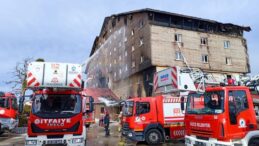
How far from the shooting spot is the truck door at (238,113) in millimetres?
8453

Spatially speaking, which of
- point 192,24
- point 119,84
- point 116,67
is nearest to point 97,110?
point 119,84

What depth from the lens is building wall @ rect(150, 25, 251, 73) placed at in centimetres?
3156

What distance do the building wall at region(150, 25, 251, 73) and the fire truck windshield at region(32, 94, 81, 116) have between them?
21740 mm

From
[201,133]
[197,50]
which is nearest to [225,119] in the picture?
[201,133]

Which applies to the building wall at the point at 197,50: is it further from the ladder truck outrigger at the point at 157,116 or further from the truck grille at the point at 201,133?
the truck grille at the point at 201,133

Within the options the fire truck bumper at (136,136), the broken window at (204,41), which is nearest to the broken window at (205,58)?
the broken window at (204,41)

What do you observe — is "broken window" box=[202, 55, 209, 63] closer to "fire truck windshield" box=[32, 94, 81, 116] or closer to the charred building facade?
the charred building facade

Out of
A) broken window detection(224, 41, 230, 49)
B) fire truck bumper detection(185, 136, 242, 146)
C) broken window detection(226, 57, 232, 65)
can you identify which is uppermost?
broken window detection(224, 41, 230, 49)

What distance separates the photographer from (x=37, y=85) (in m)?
9.10

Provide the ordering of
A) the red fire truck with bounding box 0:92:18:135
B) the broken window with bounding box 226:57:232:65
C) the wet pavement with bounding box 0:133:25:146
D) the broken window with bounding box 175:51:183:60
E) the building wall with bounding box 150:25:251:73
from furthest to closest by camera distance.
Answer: the broken window with bounding box 226:57:232:65, the broken window with bounding box 175:51:183:60, the building wall with bounding box 150:25:251:73, the red fire truck with bounding box 0:92:18:135, the wet pavement with bounding box 0:133:25:146

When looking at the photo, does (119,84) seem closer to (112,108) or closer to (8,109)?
(112,108)

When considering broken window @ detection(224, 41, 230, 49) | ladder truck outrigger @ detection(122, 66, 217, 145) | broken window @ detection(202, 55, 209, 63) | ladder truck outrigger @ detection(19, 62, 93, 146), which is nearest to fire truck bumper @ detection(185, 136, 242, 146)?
ladder truck outrigger @ detection(122, 66, 217, 145)

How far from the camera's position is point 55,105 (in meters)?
9.38

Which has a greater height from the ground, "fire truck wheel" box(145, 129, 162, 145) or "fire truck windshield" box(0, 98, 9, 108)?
"fire truck windshield" box(0, 98, 9, 108)
